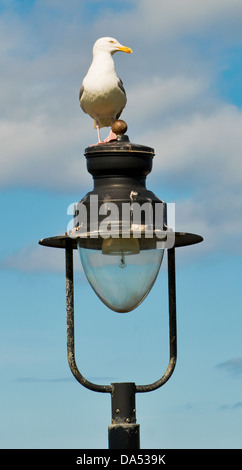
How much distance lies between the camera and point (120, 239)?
22.0ft

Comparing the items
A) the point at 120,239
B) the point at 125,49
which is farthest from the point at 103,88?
the point at 120,239

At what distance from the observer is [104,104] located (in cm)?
840

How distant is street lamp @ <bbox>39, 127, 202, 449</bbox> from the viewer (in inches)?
259

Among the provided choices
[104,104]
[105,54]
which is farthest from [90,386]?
[105,54]

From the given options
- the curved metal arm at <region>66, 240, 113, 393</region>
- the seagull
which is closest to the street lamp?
the curved metal arm at <region>66, 240, 113, 393</region>

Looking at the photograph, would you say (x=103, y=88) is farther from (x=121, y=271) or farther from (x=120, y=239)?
(x=121, y=271)

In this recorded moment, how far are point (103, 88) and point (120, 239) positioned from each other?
2.26 m

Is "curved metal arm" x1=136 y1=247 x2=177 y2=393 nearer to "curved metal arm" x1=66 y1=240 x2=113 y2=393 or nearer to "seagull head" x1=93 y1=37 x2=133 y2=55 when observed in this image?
"curved metal arm" x1=66 y1=240 x2=113 y2=393

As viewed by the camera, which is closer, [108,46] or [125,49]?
[108,46]

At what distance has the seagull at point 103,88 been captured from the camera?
27.4 feet
